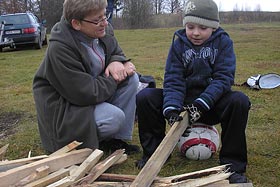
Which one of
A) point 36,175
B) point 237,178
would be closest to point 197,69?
point 237,178

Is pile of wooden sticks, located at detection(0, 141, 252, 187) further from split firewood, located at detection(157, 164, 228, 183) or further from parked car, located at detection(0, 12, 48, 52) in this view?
parked car, located at detection(0, 12, 48, 52)

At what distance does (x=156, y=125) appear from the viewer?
11.8 feet

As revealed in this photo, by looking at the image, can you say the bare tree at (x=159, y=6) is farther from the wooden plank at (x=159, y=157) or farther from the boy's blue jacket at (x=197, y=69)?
the wooden plank at (x=159, y=157)

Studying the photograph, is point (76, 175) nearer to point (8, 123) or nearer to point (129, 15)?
point (8, 123)

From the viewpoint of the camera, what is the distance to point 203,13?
3.37 m

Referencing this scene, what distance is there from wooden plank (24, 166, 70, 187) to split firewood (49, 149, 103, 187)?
0.20 ft

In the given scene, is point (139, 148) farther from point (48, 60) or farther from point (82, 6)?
point (82, 6)

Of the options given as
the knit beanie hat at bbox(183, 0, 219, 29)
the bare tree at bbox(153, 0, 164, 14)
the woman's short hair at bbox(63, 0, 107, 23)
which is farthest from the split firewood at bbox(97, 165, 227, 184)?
the bare tree at bbox(153, 0, 164, 14)

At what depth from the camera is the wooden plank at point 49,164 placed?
283cm

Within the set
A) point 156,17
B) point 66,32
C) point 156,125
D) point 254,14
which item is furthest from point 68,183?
point 254,14

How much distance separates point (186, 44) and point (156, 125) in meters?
0.75

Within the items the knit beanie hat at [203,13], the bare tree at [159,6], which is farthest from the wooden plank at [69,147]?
the bare tree at [159,6]

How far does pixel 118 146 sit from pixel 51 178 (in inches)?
53.5

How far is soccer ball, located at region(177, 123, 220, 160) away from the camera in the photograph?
357 centimetres
